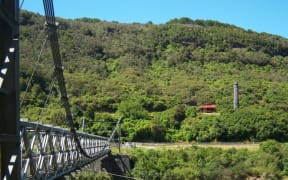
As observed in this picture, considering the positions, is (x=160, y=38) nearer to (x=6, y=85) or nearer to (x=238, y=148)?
(x=238, y=148)

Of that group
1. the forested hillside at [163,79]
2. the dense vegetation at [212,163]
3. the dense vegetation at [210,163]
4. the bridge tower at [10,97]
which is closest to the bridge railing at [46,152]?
the bridge tower at [10,97]

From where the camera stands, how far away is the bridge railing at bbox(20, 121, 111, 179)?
8.62 metres

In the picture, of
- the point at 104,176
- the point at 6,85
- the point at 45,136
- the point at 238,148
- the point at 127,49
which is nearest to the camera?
A: the point at 6,85

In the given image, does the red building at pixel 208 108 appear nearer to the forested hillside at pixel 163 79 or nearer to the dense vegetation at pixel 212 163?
the forested hillside at pixel 163 79

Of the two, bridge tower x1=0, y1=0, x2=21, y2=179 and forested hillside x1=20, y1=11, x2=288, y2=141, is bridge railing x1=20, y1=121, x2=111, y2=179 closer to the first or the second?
bridge tower x1=0, y1=0, x2=21, y2=179

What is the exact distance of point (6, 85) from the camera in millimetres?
6133

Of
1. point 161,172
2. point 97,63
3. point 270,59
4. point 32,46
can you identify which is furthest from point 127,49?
point 161,172

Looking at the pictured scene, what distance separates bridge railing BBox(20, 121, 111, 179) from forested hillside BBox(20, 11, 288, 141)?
44.6 ft

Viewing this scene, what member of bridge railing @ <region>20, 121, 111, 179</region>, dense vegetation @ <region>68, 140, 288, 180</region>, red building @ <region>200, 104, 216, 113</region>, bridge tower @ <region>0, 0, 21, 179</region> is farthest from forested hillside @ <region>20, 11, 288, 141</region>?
bridge tower @ <region>0, 0, 21, 179</region>

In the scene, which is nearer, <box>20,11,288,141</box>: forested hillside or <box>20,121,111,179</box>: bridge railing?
<box>20,121,111,179</box>: bridge railing

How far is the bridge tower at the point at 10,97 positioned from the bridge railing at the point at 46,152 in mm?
1562

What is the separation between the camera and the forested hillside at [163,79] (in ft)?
164

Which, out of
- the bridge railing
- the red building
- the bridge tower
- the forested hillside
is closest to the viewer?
the bridge tower

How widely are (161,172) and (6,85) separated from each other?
1168 inches
